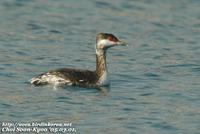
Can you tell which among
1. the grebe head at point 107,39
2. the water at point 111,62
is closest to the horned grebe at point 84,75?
the grebe head at point 107,39

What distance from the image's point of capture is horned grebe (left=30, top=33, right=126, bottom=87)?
19797 millimetres

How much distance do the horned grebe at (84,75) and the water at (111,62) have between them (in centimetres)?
21

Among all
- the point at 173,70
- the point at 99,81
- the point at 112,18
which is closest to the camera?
the point at 99,81

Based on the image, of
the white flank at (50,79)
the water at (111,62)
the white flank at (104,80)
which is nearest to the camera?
the water at (111,62)

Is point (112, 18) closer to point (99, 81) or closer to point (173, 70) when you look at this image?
point (173, 70)

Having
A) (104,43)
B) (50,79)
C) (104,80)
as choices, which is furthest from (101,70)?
(50,79)

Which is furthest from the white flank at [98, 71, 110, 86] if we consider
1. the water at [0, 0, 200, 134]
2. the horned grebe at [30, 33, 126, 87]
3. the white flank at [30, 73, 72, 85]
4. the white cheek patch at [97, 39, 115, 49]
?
the white flank at [30, 73, 72, 85]

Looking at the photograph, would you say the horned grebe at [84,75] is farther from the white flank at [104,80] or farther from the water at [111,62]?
the water at [111,62]

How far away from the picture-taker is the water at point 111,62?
686 inches

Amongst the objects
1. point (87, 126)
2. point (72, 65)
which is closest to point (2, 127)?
point (87, 126)

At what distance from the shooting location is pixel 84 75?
20.2m

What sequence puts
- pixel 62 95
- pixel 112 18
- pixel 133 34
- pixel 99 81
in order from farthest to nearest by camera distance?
pixel 112 18
pixel 133 34
pixel 99 81
pixel 62 95

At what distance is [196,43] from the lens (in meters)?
25.8

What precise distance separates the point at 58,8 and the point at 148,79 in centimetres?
893
